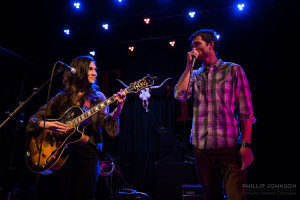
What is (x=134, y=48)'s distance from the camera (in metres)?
6.29

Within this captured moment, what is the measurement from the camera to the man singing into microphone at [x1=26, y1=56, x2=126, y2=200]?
82.6 inches

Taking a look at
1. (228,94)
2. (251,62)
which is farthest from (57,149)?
(251,62)

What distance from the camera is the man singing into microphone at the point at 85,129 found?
210 centimetres

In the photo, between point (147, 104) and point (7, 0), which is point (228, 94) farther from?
point (7, 0)

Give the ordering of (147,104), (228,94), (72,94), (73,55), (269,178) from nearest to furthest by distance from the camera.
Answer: (228,94)
(72,94)
(269,178)
(147,104)
(73,55)

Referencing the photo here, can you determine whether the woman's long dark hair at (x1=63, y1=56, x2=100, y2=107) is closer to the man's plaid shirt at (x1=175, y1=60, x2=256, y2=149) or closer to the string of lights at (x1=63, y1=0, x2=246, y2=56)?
the man's plaid shirt at (x1=175, y1=60, x2=256, y2=149)

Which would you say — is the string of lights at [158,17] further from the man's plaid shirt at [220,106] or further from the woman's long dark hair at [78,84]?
the man's plaid shirt at [220,106]

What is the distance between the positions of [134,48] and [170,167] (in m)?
3.41

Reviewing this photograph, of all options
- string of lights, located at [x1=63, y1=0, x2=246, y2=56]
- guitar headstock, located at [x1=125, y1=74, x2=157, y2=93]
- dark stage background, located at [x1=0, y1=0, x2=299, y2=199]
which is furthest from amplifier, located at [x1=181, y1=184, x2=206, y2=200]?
string of lights, located at [x1=63, y1=0, x2=246, y2=56]

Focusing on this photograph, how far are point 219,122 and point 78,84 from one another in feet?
5.70

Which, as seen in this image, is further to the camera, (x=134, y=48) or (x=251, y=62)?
(x=134, y=48)

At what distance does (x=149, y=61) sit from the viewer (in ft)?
21.5

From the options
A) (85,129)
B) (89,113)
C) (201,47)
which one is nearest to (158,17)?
(201,47)

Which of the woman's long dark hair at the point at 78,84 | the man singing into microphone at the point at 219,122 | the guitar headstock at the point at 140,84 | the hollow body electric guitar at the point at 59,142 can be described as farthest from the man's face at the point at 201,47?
the woman's long dark hair at the point at 78,84
